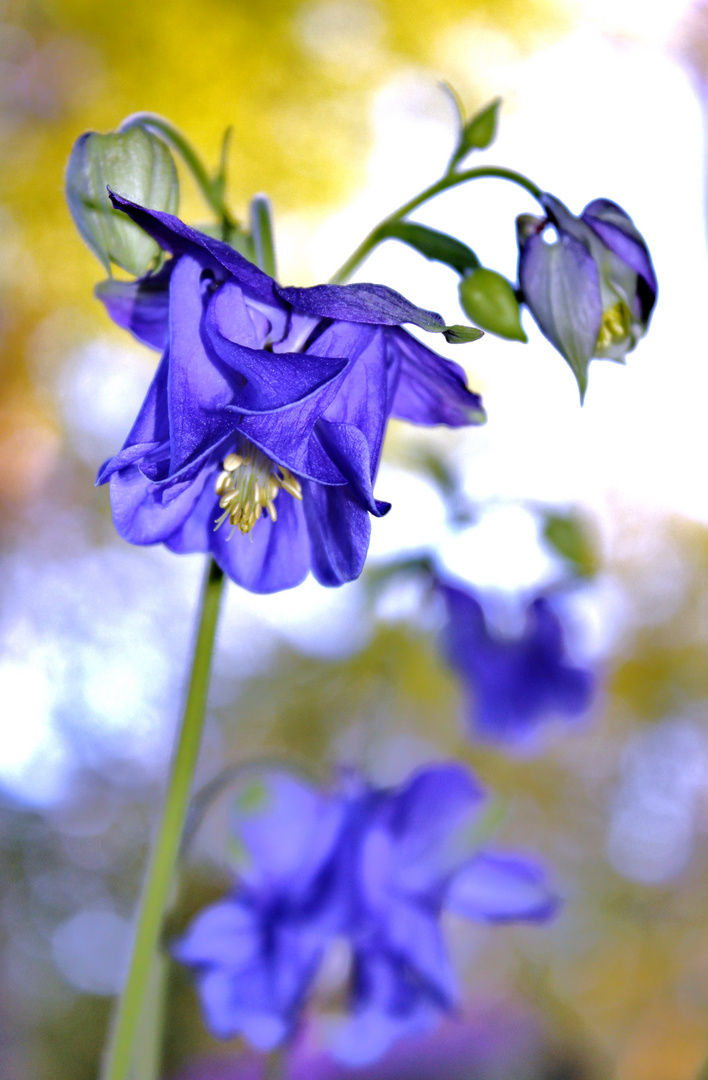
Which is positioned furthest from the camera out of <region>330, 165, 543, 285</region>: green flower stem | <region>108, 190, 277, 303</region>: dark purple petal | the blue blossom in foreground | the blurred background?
the blurred background

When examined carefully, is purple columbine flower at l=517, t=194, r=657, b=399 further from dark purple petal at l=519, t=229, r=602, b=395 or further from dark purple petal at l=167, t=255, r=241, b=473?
dark purple petal at l=167, t=255, r=241, b=473

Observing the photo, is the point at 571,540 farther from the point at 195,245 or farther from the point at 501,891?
the point at 195,245

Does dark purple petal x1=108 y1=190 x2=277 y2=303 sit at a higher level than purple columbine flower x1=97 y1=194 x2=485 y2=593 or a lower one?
higher

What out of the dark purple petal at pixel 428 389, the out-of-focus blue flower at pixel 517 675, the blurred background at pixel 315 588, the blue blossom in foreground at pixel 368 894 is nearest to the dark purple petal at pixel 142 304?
the dark purple petal at pixel 428 389

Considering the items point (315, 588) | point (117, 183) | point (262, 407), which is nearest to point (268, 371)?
point (262, 407)

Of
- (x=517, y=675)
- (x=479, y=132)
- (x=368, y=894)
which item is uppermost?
(x=479, y=132)

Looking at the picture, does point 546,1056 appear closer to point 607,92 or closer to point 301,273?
point 301,273

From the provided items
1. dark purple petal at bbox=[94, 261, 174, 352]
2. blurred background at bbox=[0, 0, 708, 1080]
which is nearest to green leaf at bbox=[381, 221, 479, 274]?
dark purple petal at bbox=[94, 261, 174, 352]

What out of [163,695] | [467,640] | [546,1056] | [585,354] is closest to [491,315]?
[585,354]
